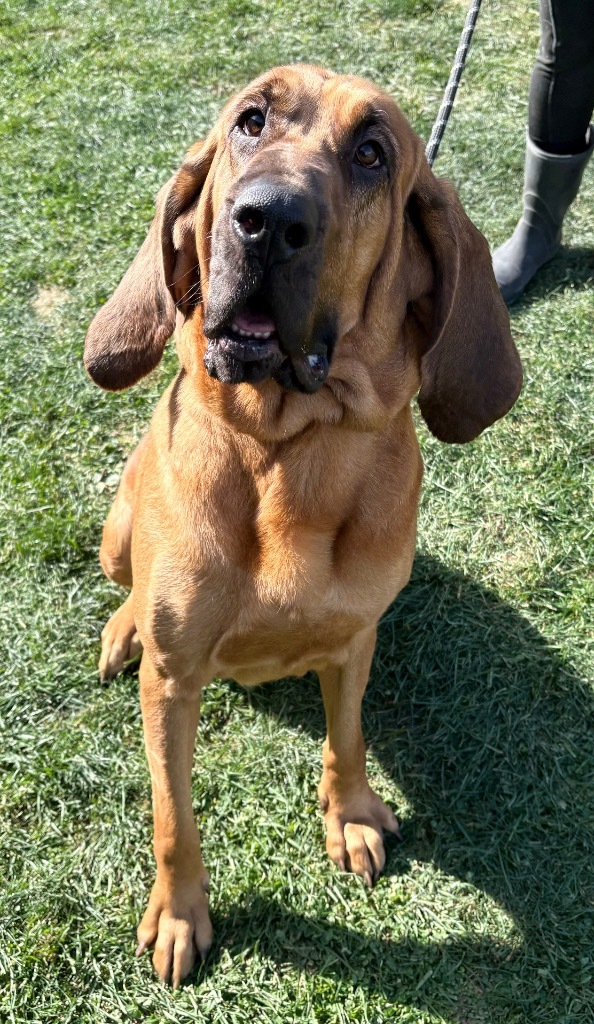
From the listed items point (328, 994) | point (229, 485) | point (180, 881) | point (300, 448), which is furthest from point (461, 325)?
point (328, 994)

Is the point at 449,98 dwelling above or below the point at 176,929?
above

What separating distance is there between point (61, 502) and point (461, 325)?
2368 mm

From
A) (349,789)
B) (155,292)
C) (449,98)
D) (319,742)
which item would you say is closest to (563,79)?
(449,98)

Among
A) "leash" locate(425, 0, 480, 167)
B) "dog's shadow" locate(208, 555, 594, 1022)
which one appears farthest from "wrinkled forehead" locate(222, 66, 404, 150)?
"dog's shadow" locate(208, 555, 594, 1022)

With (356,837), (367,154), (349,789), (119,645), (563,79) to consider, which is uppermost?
(367,154)

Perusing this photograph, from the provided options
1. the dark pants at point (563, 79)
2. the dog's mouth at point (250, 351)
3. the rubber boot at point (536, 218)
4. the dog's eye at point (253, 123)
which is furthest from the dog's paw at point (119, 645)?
the dark pants at point (563, 79)

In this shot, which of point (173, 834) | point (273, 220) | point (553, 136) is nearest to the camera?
point (273, 220)

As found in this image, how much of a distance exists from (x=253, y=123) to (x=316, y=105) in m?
0.17

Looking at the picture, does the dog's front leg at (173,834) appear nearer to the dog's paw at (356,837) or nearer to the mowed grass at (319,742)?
the mowed grass at (319,742)

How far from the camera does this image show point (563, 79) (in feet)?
15.0

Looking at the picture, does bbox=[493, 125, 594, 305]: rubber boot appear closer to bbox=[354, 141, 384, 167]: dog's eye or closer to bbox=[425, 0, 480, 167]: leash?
bbox=[425, 0, 480, 167]: leash

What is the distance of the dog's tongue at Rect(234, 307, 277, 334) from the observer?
7.36 ft

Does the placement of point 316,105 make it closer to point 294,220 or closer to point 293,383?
point 294,220

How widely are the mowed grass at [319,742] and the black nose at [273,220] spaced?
6.82 ft
